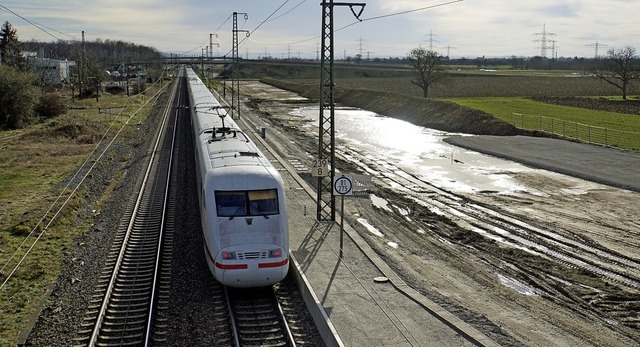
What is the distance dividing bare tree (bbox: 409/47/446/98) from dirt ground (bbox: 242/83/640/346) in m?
45.8

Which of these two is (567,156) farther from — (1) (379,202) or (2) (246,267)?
(2) (246,267)

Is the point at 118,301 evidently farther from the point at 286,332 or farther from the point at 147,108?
the point at 147,108

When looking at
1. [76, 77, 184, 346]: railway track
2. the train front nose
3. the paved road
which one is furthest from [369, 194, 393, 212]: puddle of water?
the train front nose

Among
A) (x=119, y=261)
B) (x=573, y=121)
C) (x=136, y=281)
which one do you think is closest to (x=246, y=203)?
(x=136, y=281)

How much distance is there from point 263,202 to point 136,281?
3839 millimetres

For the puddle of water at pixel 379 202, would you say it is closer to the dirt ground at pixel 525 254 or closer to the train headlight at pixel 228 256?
the dirt ground at pixel 525 254

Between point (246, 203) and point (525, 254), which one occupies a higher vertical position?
point (246, 203)

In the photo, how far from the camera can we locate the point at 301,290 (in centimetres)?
1431

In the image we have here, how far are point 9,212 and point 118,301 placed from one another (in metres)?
11.5

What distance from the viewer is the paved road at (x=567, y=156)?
31084 millimetres

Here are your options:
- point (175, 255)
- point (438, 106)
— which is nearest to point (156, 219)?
point (175, 255)

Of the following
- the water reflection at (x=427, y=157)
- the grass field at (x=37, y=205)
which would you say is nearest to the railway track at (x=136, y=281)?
the grass field at (x=37, y=205)

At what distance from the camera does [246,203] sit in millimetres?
14203

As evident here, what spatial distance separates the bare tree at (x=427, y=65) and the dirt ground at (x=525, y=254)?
45795mm
